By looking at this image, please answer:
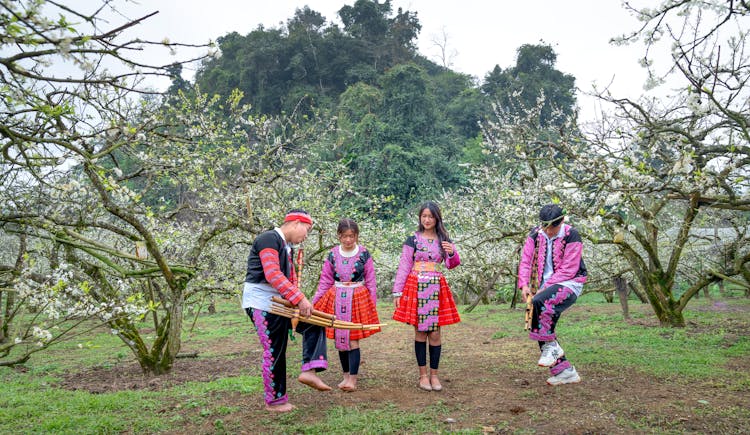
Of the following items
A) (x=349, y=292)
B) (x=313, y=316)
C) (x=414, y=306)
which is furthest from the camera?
(x=349, y=292)

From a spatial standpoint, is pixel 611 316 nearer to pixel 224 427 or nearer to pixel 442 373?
pixel 442 373

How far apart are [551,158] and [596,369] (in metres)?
2.58

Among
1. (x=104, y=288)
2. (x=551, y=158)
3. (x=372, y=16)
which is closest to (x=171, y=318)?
(x=104, y=288)

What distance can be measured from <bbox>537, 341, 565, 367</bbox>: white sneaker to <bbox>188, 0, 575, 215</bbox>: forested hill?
73.8 feet

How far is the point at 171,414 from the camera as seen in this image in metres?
4.69

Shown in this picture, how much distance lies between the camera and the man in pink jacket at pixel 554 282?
4949 millimetres

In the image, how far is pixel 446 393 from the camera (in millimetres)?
5004

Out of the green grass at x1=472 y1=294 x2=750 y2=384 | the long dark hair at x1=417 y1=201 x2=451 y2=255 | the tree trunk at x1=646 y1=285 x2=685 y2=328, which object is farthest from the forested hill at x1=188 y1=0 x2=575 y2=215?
the long dark hair at x1=417 y1=201 x2=451 y2=255

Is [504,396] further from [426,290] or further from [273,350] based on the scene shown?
[273,350]

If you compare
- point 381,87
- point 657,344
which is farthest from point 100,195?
point 381,87

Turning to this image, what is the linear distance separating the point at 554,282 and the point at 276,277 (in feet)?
8.32

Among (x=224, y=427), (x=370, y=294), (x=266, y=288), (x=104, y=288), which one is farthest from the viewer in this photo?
(x=104, y=288)

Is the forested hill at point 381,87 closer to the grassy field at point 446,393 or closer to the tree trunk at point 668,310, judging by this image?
the tree trunk at point 668,310

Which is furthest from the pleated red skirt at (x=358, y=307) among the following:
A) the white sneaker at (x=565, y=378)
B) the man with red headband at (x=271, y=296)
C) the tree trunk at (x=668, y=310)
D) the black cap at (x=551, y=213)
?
the tree trunk at (x=668, y=310)
